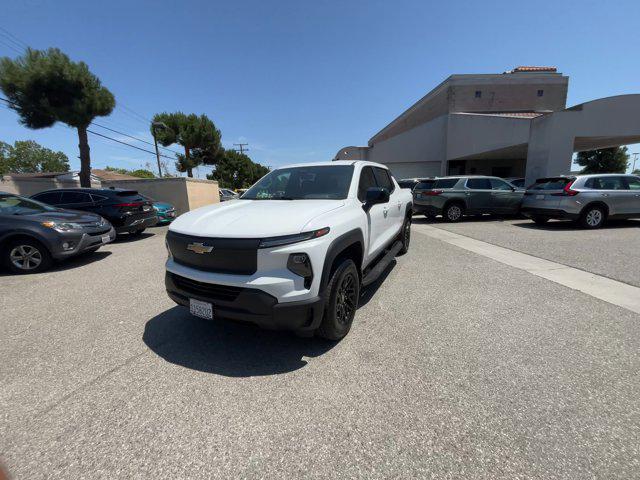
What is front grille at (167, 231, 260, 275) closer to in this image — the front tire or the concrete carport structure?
the front tire

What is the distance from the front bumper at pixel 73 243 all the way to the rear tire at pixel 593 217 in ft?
39.5

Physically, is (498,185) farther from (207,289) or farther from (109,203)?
(109,203)

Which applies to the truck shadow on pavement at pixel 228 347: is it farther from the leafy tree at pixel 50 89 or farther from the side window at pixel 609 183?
the leafy tree at pixel 50 89

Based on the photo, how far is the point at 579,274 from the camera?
4.75 meters

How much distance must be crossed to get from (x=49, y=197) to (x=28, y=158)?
8906cm

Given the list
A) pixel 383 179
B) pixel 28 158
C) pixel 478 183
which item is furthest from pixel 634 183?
pixel 28 158

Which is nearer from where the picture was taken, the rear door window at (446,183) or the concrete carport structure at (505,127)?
the rear door window at (446,183)

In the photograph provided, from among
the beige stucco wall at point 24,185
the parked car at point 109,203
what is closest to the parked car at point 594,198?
the parked car at point 109,203

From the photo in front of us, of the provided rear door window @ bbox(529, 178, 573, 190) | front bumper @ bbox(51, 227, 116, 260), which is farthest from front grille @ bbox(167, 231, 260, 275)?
rear door window @ bbox(529, 178, 573, 190)

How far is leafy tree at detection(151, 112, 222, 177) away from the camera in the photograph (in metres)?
29.8

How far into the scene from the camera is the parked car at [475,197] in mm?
10898

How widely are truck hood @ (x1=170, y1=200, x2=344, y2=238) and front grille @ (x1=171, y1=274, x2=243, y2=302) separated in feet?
1.39

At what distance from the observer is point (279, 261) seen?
7.61 feet

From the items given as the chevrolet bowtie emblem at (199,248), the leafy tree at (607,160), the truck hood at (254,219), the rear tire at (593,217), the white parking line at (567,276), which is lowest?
the white parking line at (567,276)
